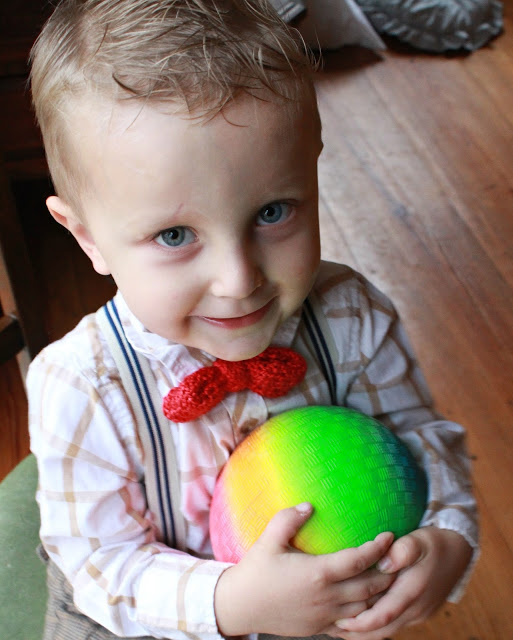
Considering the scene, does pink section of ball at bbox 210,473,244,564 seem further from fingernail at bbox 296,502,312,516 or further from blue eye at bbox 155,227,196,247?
blue eye at bbox 155,227,196,247

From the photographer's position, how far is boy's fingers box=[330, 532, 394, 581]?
84 cm

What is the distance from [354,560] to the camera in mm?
844

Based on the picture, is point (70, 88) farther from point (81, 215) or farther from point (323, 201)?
point (323, 201)

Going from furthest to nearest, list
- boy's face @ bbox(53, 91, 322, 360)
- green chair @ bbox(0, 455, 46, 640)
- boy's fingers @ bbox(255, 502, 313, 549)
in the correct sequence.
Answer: green chair @ bbox(0, 455, 46, 640)
boy's fingers @ bbox(255, 502, 313, 549)
boy's face @ bbox(53, 91, 322, 360)

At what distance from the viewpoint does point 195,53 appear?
29.4 inches

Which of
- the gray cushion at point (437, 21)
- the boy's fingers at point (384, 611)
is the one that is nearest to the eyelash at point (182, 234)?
the boy's fingers at point (384, 611)

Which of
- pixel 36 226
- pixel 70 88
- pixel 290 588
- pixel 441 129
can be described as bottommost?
pixel 36 226

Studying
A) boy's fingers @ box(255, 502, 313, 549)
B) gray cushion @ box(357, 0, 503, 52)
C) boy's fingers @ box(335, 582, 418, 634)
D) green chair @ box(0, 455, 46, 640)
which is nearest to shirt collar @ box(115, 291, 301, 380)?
boy's fingers @ box(255, 502, 313, 549)

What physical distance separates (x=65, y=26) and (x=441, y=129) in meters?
1.94

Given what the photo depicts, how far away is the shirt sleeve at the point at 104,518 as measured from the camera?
93 centimetres

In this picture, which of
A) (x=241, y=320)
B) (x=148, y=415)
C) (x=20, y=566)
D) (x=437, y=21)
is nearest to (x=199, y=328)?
(x=241, y=320)

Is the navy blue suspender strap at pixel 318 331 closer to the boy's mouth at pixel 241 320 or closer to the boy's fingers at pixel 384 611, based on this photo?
the boy's mouth at pixel 241 320

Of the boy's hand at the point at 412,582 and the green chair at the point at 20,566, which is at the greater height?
the boy's hand at the point at 412,582

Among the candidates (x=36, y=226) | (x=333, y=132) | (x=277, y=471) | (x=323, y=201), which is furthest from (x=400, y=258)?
(x=277, y=471)
